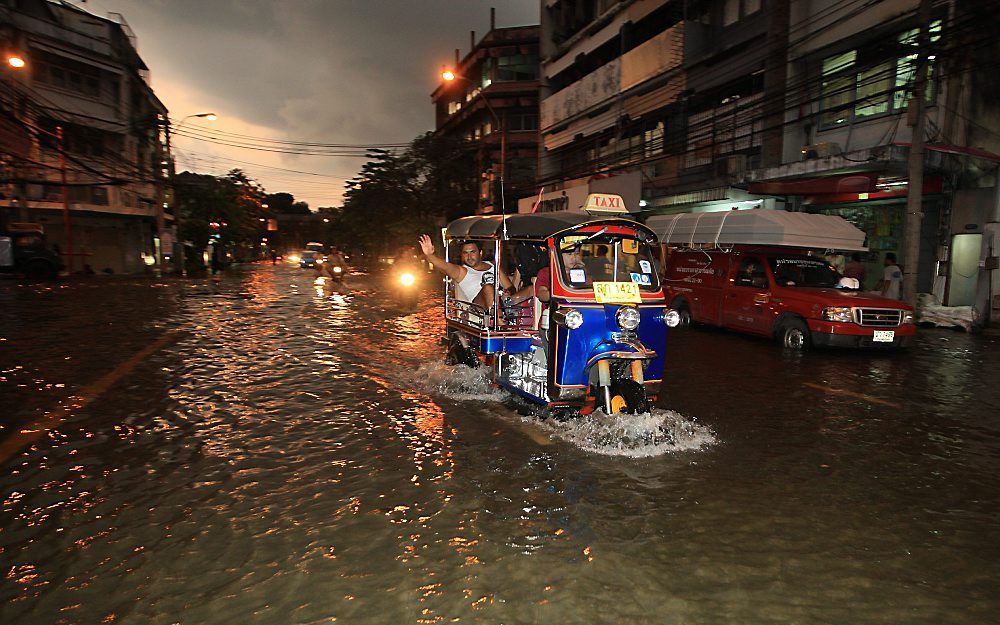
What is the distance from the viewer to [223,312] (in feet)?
52.1

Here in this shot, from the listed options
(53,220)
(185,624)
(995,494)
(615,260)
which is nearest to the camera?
(185,624)

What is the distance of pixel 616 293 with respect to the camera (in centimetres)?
591

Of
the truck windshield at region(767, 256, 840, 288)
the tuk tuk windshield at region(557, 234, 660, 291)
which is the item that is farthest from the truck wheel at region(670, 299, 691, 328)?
the tuk tuk windshield at region(557, 234, 660, 291)

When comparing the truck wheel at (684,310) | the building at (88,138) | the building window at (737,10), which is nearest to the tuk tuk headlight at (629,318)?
the truck wheel at (684,310)

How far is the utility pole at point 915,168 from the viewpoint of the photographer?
12945 mm

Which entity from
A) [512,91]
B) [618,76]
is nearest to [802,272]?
[618,76]

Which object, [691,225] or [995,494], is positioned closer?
[995,494]

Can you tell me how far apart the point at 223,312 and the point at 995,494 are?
15.9 m

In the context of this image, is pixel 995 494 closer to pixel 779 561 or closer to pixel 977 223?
pixel 779 561

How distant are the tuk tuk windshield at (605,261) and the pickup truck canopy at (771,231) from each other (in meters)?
6.36

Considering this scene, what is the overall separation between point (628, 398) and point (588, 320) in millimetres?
830

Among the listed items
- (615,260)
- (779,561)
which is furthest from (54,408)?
(779,561)

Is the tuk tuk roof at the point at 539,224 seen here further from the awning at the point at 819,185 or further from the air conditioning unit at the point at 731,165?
the air conditioning unit at the point at 731,165

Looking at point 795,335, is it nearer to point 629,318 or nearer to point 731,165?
point 629,318
